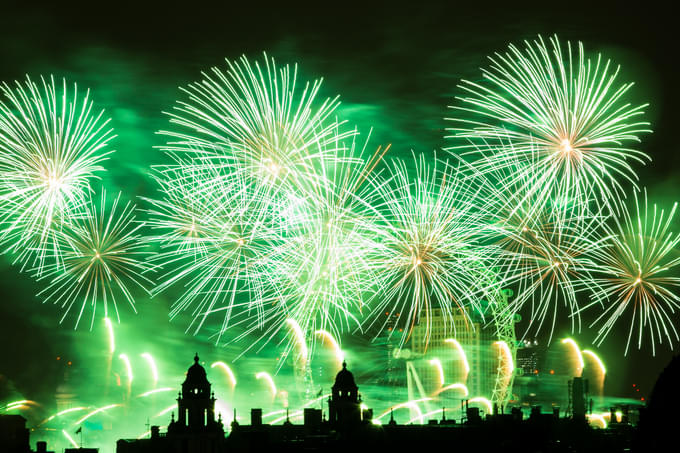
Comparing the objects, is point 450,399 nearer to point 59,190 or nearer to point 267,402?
point 267,402

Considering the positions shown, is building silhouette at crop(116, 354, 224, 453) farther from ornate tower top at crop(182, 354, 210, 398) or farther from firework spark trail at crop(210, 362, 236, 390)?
firework spark trail at crop(210, 362, 236, 390)

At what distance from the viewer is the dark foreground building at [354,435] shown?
244ft

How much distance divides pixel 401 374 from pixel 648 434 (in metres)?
99.3

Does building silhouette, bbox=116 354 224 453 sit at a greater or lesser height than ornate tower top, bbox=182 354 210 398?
lesser

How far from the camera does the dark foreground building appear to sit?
74.4 m

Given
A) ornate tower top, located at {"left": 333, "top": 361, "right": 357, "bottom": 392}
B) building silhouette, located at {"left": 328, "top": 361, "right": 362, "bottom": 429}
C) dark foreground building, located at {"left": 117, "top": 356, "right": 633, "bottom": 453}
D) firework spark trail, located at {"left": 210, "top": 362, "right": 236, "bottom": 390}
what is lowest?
dark foreground building, located at {"left": 117, "top": 356, "right": 633, "bottom": 453}

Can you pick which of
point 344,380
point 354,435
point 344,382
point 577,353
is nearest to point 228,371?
point 344,382

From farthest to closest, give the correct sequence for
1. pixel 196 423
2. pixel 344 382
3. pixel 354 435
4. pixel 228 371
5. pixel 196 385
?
pixel 228 371 → pixel 344 382 → pixel 354 435 → pixel 196 423 → pixel 196 385

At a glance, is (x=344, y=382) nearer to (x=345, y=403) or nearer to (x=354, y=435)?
(x=345, y=403)

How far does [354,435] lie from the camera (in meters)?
85.7

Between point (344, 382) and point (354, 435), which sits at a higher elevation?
point (344, 382)

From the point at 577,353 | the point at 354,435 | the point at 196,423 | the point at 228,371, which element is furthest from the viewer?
the point at 577,353

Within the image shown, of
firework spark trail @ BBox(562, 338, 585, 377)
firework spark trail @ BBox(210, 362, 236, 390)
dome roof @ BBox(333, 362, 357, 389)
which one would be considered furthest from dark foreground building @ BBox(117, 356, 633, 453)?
firework spark trail @ BBox(562, 338, 585, 377)

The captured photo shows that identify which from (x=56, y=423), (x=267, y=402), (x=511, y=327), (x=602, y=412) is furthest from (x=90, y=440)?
(x=602, y=412)
